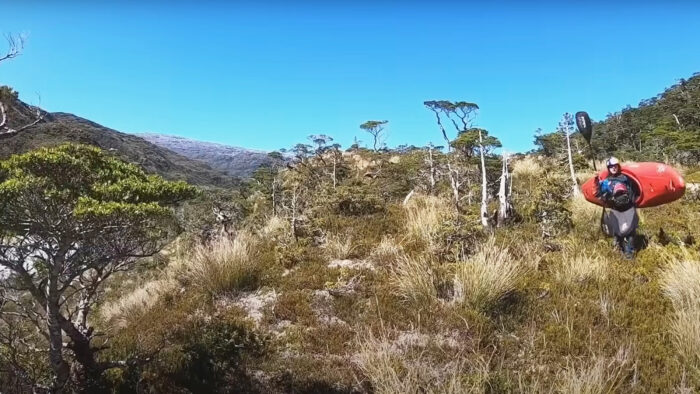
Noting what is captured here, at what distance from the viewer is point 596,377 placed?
3.43 m

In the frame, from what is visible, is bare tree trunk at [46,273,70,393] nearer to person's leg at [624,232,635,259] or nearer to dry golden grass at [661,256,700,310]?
dry golden grass at [661,256,700,310]

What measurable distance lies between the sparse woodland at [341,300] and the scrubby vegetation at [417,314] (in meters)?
0.02

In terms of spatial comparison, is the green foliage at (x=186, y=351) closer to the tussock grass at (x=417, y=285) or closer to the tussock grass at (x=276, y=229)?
the tussock grass at (x=417, y=285)

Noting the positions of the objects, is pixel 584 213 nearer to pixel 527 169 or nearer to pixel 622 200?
pixel 622 200

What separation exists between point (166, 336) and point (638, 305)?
5.73 meters

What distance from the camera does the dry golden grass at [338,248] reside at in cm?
783

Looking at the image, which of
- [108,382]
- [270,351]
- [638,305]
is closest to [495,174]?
[638,305]

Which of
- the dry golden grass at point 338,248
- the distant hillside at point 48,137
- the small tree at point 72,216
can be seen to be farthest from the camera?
the dry golden grass at point 338,248

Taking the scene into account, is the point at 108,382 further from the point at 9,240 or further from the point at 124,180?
the point at 124,180

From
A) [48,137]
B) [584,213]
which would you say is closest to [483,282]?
[584,213]

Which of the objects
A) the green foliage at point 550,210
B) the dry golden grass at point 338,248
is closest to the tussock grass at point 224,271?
the dry golden grass at point 338,248

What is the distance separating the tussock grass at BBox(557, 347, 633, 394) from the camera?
3.41 metres

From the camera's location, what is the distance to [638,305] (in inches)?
205

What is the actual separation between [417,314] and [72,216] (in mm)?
3709
